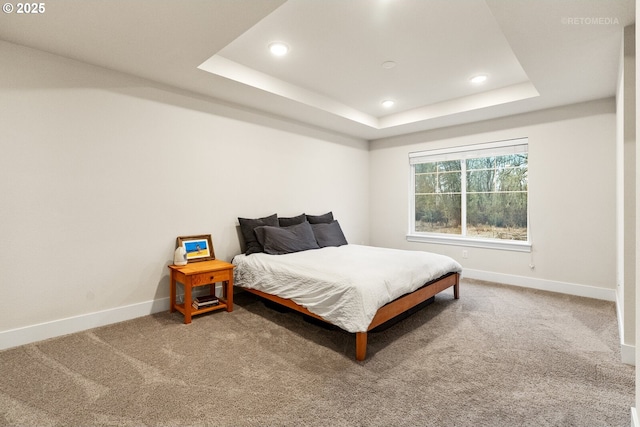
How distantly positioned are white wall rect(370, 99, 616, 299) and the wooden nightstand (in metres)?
3.55

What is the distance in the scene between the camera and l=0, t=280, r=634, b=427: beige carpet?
1.63 m

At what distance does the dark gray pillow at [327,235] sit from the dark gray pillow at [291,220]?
18cm

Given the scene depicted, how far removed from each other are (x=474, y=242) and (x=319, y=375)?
11.6ft

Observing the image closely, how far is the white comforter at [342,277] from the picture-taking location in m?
2.27

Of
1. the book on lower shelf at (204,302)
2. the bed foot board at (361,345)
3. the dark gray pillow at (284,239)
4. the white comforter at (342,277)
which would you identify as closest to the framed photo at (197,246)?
the white comforter at (342,277)

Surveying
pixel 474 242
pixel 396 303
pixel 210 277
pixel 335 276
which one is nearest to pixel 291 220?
pixel 210 277

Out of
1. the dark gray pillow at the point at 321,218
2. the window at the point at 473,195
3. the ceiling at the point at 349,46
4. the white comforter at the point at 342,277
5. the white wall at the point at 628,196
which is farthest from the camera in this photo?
the dark gray pillow at the point at 321,218

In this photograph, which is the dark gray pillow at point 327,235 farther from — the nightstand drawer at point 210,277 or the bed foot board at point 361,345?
the bed foot board at point 361,345

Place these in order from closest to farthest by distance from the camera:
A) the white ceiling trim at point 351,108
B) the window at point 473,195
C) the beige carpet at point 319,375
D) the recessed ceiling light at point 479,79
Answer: the beige carpet at point 319,375 → the white ceiling trim at point 351,108 → the recessed ceiling light at point 479,79 → the window at point 473,195

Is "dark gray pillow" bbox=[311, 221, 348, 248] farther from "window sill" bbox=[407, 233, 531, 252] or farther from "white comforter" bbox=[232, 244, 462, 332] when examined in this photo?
"window sill" bbox=[407, 233, 531, 252]

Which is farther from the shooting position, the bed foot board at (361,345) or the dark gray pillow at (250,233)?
the dark gray pillow at (250,233)

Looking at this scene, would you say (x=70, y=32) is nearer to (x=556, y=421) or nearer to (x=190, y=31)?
(x=190, y=31)

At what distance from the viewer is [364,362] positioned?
85.4 inches

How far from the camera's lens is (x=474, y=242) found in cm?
458
